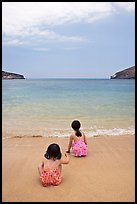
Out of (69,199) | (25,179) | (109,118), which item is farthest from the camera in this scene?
(109,118)

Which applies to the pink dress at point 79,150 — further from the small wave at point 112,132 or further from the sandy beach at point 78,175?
the small wave at point 112,132

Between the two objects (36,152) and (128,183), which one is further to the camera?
(36,152)

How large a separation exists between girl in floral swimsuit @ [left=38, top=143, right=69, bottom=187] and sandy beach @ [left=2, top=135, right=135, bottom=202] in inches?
2.9

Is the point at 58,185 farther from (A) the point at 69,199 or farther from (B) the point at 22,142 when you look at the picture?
(B) the point at 22,142

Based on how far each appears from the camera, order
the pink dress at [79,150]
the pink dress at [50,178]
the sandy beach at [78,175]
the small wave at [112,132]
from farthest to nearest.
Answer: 1. the small wave at [112,132]
2. the pink dress at [79,150]
3. the pink dress at [50,178]
4. the sandy beach at [78,175]

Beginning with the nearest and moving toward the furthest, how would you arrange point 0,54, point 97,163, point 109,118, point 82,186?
1. point 0,54
2. point 82,186
3. point 97,163
4. point 109,118

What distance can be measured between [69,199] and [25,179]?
84 cm

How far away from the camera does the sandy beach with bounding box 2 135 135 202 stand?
10.7 feet

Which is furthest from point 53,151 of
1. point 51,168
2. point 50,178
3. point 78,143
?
point 78,143

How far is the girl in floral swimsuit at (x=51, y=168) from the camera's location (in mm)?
3578

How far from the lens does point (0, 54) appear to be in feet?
6.39

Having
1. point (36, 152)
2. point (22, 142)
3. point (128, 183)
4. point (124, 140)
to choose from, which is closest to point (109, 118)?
point (124, 140)

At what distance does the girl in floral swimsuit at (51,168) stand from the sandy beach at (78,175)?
0.24 feet

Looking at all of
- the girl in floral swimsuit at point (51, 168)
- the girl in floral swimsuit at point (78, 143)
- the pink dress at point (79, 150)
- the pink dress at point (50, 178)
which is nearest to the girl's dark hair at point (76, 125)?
the girl in floral swimsuit at point (78, 143)
